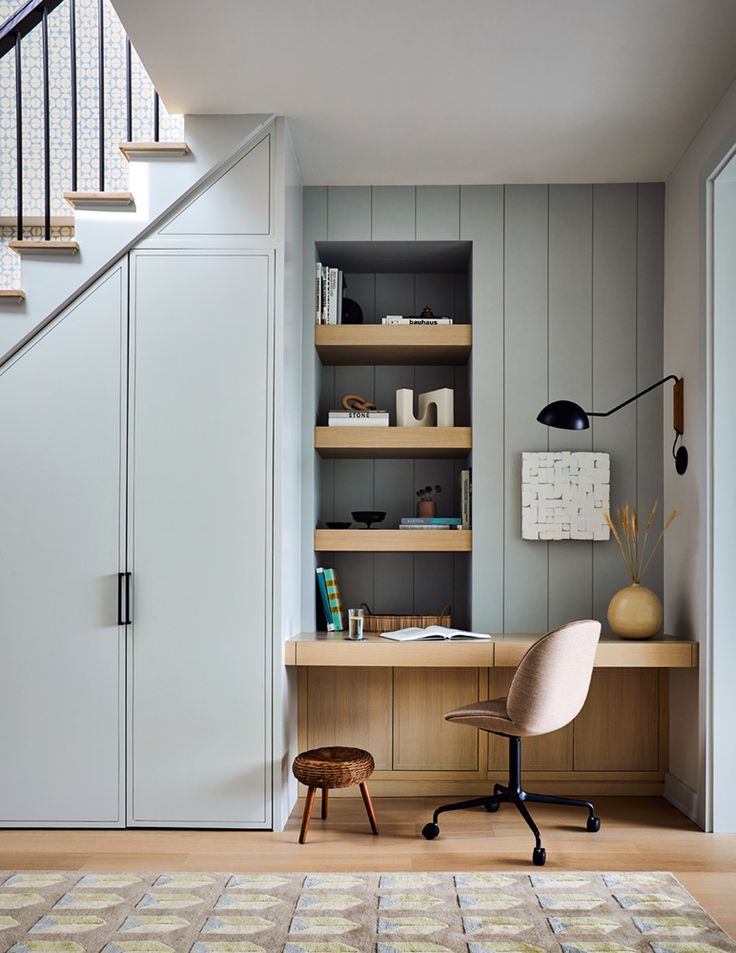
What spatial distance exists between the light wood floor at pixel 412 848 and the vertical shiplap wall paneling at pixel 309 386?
1.03m

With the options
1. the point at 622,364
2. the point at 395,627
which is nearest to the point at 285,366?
the point at 395,627

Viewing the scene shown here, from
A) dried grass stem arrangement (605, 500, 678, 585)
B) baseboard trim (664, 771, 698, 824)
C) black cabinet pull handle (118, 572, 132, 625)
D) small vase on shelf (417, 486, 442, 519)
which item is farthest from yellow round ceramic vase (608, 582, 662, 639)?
black cabinet pull handle (118, 572, 132, 625)

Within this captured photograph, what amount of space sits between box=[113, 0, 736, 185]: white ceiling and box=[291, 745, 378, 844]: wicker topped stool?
2510 mm

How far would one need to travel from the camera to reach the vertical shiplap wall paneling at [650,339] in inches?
170

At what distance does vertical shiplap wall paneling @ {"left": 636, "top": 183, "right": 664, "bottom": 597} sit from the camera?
4.33 meters

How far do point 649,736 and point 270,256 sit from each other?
2700 mm

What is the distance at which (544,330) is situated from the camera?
4.37m

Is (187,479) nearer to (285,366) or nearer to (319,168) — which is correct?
(285,366)

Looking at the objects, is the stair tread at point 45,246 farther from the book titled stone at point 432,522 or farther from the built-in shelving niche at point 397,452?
the book titled stone at point 432,522

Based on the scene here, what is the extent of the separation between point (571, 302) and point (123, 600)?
2406mm

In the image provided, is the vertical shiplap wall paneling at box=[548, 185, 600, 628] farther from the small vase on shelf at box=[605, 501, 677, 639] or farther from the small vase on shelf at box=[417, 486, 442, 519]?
the small vase on shelf at box=[417, 486, 442, 519]

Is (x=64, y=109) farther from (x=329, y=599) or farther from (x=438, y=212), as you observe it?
(x=329, y=599)

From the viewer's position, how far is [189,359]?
147 inches

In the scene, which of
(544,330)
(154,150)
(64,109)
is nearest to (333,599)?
(544,330)
